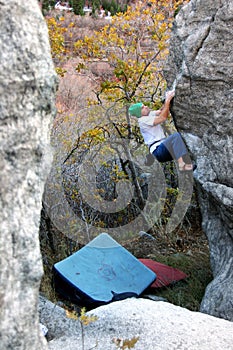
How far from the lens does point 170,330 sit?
9.57ft

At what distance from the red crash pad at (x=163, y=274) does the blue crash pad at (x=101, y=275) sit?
0.12m

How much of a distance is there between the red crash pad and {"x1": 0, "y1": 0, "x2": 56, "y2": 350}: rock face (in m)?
3.18

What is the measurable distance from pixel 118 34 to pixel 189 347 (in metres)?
4.32

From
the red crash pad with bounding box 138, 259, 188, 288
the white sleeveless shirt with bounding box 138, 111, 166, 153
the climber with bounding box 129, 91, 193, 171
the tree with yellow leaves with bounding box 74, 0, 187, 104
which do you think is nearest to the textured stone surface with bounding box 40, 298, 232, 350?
the red crash pad with bounding box 138, 259, 188, 288

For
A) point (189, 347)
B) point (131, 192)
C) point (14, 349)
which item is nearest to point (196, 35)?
point (189, 347)

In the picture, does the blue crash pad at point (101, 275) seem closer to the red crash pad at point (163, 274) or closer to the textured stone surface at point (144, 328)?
the red crash pad at point (163, 274)

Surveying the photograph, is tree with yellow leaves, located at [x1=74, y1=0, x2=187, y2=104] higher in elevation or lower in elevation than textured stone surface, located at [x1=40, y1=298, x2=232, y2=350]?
higher

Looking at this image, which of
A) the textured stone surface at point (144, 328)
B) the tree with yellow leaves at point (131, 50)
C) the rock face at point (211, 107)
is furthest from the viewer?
the tree with yellow leaves at point (131, 50)

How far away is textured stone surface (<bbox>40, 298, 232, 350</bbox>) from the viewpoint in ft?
9.08

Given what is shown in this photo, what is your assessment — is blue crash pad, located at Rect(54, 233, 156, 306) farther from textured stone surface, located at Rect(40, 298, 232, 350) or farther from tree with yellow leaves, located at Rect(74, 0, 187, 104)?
tree with yellow leaves, located at Rect(74, 0, 187, 104)

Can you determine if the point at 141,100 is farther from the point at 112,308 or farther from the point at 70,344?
the point at 70,344

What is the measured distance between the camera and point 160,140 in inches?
203

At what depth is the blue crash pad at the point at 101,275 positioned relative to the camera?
4289 mm

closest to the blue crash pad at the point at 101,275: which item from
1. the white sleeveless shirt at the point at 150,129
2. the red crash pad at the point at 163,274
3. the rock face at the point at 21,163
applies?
the red crash pad at the point at 163,274
